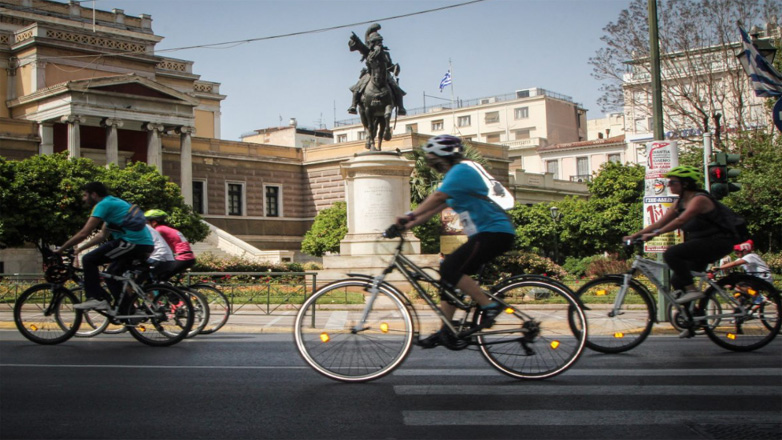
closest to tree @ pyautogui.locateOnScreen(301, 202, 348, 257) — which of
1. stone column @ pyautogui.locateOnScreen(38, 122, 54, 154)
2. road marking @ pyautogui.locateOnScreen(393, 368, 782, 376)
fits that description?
stone column @ pyautogui.locateOnScreen(38, 122, 54, 154)

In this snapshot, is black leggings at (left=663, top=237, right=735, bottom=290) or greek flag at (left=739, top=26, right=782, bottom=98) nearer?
black leggings at (left=663, top=237, right=735, bottom=290)

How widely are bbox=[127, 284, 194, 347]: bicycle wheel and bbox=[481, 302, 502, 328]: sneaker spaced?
4200mm

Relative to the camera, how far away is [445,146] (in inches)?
278

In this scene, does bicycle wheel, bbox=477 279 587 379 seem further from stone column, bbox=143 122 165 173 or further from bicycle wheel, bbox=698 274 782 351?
stone column, bbox=143 122 165 173

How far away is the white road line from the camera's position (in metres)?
6.35

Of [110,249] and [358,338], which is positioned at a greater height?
[110,249]

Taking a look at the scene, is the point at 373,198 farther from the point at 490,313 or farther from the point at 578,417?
the point at 578,417

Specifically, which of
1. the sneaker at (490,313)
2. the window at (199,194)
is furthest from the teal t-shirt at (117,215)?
the window at (199,194)

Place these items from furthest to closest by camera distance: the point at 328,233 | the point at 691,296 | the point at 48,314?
the point at 328,233 < the point at 48,314 < the point at 691,296

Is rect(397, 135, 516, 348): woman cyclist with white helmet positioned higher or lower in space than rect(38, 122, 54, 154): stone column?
lower

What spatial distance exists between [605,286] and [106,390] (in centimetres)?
448

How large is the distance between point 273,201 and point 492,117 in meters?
38.8

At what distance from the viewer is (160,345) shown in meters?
9.82

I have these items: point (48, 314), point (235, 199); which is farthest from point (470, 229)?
point (235, 199)
